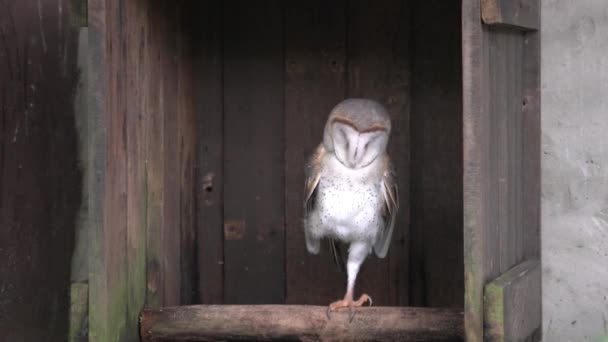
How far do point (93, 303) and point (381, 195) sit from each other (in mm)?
997

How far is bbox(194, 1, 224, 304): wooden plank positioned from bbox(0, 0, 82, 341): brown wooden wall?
15.4 inches

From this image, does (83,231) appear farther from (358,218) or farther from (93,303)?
(358,218)

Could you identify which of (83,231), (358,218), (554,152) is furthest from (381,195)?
(83,231)

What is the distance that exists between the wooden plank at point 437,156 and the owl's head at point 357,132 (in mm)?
164

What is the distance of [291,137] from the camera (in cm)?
310

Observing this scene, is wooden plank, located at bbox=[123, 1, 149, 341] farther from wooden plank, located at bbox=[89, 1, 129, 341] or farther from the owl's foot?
the owl's foot

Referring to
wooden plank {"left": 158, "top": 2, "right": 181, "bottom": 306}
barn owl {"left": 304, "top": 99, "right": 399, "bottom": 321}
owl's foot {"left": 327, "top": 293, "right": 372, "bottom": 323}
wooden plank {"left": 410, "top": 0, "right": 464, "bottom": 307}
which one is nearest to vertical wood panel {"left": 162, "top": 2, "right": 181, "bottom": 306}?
wooden plank {"left": 158, "top": 2, "right": 181, "bottom": 306}

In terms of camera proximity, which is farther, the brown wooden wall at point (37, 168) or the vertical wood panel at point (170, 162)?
the vertical wood panel at point (170, 162)

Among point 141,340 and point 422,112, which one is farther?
A: point 422,112

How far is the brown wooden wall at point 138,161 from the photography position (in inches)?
87.2

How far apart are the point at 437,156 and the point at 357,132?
28 centimetres

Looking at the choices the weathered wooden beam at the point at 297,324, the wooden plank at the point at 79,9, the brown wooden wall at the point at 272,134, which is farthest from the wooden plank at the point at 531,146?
the wooden plank at the point at 79,9

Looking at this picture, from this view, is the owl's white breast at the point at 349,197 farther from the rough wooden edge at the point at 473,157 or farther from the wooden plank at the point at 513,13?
the rough wooden edge at the point at 473,157

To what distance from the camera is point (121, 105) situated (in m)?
2.39
